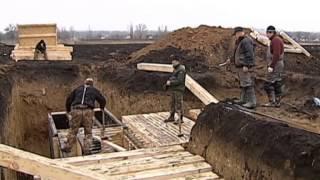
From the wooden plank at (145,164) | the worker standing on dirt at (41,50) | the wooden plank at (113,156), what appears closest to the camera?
the wooden plank at (145,164)

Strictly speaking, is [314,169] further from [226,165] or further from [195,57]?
[195,57]

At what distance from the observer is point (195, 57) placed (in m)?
16.9

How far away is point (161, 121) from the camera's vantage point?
998cm

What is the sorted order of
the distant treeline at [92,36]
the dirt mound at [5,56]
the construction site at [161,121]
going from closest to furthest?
the construction site at [161,121] < the dirt mound at [5,56] < the distant treeline at [92,36]

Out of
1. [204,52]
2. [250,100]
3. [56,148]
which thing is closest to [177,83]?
[250,100]

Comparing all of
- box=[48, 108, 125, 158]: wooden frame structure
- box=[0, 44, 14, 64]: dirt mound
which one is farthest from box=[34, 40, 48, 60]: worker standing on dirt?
box=[48, 108, 125, 158]: wooden frame structure

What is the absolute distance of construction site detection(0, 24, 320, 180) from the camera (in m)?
5.31

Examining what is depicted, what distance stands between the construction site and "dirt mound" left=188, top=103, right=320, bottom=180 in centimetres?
1

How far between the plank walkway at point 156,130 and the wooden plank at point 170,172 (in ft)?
4.36

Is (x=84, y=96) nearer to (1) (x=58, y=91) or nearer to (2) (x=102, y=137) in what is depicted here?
(2) (x=102, y=137)

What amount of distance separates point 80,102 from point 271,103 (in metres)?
3.89

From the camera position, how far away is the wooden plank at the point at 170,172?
606 cm

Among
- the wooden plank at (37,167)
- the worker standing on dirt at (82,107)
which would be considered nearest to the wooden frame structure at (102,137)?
Answer: the worker standing on dirt at (82,107)

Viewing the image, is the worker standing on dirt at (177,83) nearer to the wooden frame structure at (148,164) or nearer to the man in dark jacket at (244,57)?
the man in dark jacket at (244,57)
